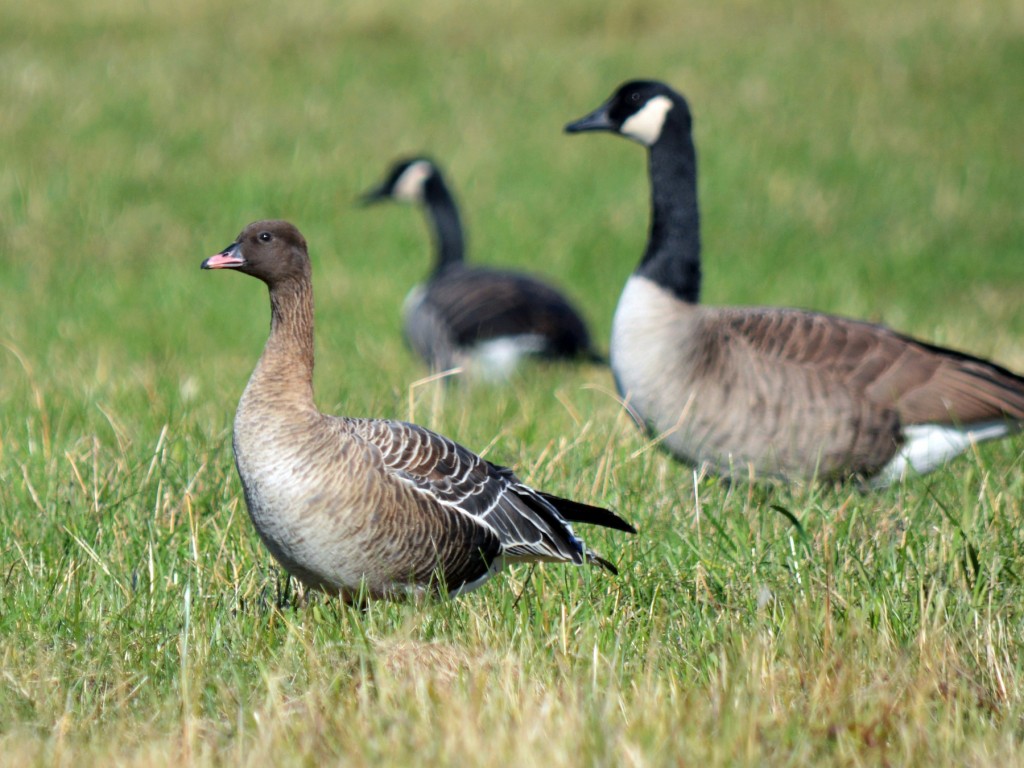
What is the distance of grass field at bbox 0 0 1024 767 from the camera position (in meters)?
3.27

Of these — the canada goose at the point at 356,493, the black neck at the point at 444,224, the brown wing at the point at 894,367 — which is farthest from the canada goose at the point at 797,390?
the black neck at the point at 444,224

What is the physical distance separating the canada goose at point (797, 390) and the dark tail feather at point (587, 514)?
1.47m

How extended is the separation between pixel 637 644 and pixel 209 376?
538 centimetres

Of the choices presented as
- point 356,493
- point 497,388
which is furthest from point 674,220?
point 356,493

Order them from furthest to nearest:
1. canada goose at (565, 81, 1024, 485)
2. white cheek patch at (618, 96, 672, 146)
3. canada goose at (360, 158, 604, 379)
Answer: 1. canada goose at (360, 158, 604, 379)
2. white cheek patch at (618, 96, 672, 146)
3. canada goose at (565, 81, 1024, 485)

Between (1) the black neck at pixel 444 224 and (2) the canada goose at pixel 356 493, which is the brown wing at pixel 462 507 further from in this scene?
(1) the black neck at pixel 444 224

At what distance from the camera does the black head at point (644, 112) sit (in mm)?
7035

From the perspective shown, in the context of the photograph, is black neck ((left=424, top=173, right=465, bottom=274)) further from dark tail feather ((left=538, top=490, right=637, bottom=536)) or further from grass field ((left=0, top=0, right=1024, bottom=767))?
dark tail feather ((left=538, top=490, right=637, bottom=536))

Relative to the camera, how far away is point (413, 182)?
1374cm

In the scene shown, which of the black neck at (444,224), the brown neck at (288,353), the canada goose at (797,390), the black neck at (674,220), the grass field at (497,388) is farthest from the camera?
the black neck at (444,224)

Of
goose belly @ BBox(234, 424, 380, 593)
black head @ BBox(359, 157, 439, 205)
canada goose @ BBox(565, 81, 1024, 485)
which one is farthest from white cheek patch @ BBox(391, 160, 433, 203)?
goose belly @ BBox(234, 424, 380, 593)

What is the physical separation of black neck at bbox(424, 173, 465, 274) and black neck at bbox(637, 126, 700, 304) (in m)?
6.14

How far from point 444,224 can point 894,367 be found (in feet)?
24.9

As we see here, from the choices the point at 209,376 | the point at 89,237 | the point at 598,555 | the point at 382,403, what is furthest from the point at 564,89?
the point at 598,555
